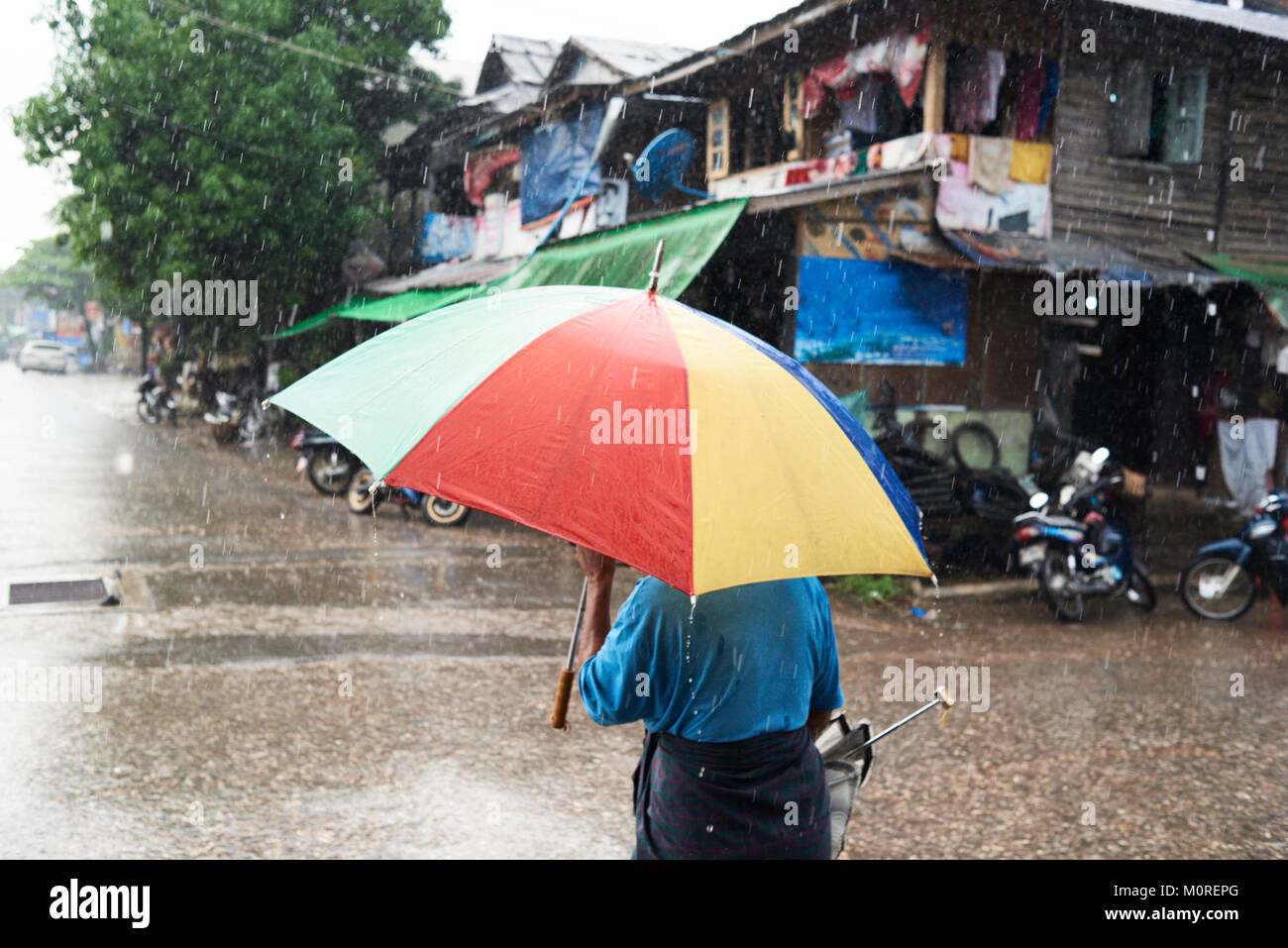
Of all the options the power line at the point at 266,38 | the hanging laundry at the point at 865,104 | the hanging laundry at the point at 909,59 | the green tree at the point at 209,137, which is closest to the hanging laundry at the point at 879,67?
the hanging laundry at the point at 909,59

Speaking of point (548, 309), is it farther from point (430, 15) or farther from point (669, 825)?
point (430, 15)

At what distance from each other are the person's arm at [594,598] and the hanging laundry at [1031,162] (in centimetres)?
1116

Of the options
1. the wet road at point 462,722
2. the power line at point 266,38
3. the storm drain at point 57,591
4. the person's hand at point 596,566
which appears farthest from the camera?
the power line at point 266,38

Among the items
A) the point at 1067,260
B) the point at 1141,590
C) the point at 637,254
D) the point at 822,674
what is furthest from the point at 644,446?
the point at 1067,260

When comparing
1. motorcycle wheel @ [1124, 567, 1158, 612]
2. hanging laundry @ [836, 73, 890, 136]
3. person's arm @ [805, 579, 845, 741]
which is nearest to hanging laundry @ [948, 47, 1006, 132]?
hanging laundry @ [836, 73, 890, 136]

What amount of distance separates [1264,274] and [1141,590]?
17.2 feet

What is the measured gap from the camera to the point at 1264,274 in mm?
12461

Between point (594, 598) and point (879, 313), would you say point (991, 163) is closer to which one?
point (879, 313)

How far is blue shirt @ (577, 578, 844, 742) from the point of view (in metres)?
2.35

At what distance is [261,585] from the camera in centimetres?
898

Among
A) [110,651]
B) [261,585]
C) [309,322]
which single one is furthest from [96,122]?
[110,651]

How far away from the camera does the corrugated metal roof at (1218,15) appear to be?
471 inches

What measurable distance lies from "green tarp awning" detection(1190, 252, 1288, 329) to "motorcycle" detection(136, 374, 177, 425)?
69.6ft

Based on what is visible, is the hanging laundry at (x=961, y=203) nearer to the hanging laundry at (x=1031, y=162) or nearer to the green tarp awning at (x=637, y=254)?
the hanging laundry at (x=1031, y=162)
